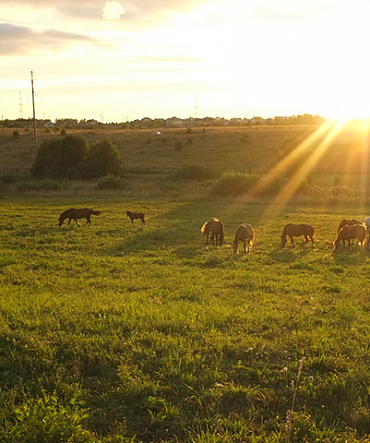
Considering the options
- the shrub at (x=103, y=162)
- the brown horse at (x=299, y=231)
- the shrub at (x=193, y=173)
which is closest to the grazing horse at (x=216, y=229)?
the brown horse at (x=299, y=231)

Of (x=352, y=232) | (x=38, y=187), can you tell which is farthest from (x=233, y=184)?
(x=352, y=232)

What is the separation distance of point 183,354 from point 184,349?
0.10 m

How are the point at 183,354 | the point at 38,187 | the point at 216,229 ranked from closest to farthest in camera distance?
the point at 183,354
the point at 216,229
the point at 38,187

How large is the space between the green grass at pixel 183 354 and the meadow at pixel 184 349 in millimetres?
24

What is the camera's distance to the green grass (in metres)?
5.30

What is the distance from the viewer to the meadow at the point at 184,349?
5.31 metres

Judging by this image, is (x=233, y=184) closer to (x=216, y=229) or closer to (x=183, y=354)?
(x=216, y=229)

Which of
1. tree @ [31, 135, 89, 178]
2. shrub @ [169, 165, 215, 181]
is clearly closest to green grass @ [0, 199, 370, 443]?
shrub @ [169, 165, 215, 181]

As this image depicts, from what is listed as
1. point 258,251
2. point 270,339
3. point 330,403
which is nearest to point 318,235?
point 258,251

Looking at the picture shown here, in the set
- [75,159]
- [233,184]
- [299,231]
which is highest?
[75,159]

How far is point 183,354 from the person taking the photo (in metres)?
6.98

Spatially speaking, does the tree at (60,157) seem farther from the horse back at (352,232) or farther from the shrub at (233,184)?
the horse back at (352,232)

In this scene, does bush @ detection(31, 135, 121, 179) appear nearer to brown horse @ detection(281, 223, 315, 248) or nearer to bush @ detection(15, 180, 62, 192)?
bush @ detection(15, 180, 62, 192)

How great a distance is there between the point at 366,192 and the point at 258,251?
29.2 m
